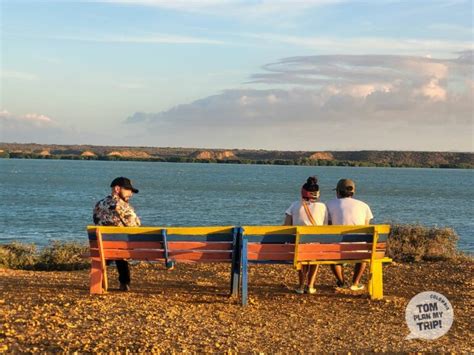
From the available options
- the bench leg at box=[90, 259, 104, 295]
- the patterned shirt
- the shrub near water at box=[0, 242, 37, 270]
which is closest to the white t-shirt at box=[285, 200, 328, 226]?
the patterned shirt

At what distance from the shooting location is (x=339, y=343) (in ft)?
23.6

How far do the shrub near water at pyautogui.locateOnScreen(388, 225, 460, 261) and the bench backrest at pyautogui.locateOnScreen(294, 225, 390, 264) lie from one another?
558 centimetres

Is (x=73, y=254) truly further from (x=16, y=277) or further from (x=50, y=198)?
(x=50, y=198)

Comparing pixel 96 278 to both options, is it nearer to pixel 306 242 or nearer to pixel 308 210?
pixel 306 242

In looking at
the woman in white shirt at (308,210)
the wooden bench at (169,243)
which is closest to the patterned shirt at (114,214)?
the wooden bench at (169,243)

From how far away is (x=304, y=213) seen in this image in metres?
9.43

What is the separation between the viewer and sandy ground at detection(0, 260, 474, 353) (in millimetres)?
6977

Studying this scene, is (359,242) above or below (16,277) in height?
above

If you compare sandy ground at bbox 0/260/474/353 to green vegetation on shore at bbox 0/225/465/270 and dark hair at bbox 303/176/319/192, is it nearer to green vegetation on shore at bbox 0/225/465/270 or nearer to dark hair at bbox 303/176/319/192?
dark hair at bbox 303/176/319/192

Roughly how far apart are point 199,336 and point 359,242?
273cm

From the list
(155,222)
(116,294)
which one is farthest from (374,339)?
(155,222)

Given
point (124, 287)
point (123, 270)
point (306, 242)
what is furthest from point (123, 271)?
point (306, 242)

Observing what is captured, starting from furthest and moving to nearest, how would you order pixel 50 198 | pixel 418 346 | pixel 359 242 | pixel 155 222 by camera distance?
pixel 50 198, pixel 155 222, pixel 359 242, pixel 418 346

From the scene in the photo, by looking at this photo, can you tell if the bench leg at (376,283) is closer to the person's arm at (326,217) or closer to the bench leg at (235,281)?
the person's arm at (326,217)
